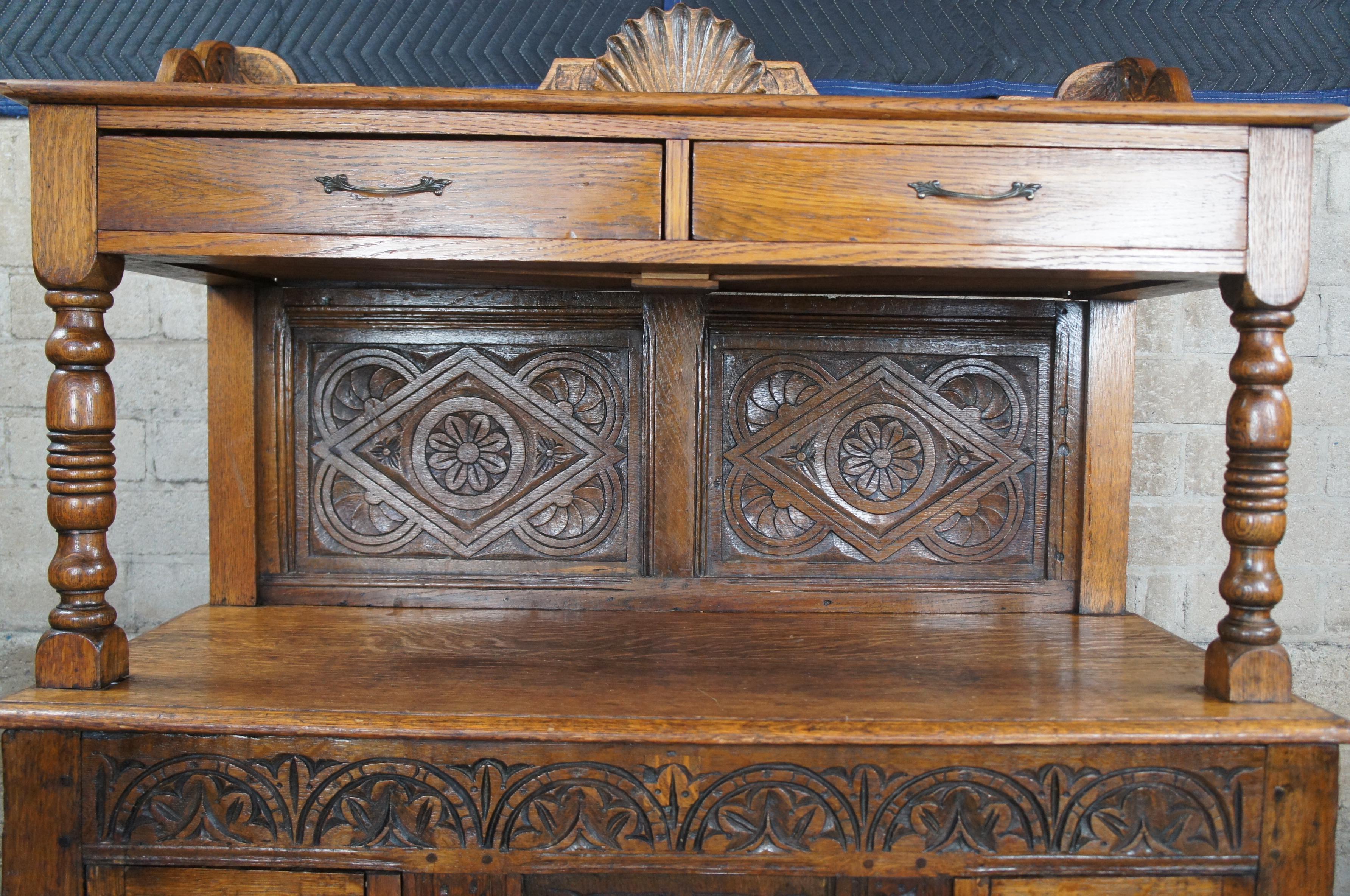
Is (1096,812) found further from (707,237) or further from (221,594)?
(221,594)

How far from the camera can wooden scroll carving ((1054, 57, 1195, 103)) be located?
168cm

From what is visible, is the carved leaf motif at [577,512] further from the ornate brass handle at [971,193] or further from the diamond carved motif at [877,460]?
the ornate brass handle at [971,193]

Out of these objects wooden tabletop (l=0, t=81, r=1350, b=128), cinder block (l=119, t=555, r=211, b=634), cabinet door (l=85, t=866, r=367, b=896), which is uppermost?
wooden tabletop (l=0, t=81, r=1350, b=128)

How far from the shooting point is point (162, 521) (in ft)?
7.34

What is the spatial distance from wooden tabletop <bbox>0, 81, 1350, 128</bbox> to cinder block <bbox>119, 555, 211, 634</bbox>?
1.13m

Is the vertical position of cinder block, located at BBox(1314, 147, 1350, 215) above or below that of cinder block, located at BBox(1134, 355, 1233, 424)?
above

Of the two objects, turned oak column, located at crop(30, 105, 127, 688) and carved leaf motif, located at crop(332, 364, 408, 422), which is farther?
carved leaf motif, located at crop(332, 364, 408, 422)

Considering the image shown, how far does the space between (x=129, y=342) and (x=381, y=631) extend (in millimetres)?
958

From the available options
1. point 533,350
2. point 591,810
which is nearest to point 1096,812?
point 591,810

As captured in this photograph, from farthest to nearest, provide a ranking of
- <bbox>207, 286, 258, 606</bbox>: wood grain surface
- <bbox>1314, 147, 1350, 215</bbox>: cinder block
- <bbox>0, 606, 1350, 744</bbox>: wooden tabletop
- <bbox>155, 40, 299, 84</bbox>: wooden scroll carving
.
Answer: <bbox>1314, 147, 1350, 215</bbox>: cinder block → <bbox>207, 286, 258, 606</bbox>: wood grain surface → <bbox>155, 40, 299, 84</bbox>: wooden scroll carving → <bbox>0, 606, 1350, 744</bbox>: wooden tabletop

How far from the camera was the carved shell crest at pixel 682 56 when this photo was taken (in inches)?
66.4

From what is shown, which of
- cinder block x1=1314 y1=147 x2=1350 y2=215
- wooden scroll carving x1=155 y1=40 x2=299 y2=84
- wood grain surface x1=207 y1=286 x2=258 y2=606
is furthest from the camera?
cinder block x1=1314 y1=147 x2=1350 y2=215

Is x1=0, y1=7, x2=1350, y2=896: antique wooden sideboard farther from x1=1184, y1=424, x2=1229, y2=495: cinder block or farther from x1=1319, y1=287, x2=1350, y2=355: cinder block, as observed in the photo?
x1=1319, y1=287, x2=1350, y2=355: cinder block

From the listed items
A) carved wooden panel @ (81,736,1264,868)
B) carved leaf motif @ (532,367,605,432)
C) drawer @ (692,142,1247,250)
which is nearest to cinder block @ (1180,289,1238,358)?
drawer @ (692,142,1247,250)
